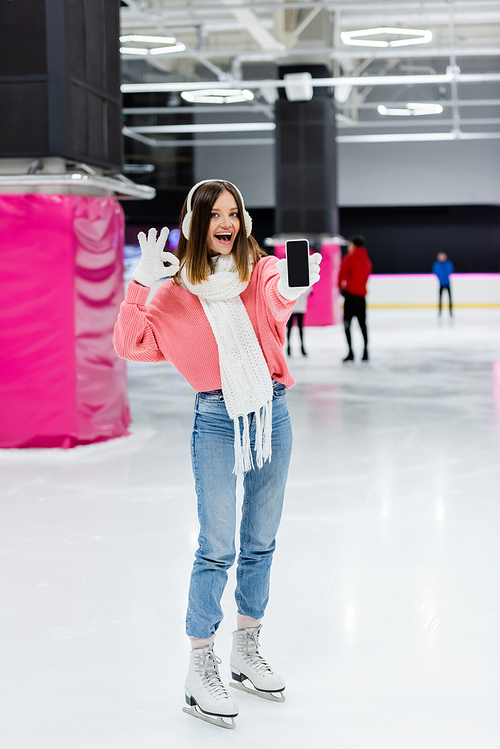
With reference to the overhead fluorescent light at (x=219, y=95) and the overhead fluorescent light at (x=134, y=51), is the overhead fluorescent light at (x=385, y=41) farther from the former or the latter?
the overhead fluorescent light at (x=219, y=95)

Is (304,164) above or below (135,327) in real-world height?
above

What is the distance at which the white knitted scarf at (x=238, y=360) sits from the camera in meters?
2.13

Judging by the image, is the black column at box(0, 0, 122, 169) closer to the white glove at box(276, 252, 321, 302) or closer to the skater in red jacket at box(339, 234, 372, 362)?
the white glove at box(276, 252, 321, 302)

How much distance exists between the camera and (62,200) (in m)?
5.59

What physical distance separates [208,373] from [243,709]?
89 cm

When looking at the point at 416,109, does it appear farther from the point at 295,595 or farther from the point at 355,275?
the point at 295,595

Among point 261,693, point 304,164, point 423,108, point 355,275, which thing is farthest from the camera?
point 423,108

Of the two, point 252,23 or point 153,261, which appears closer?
point 153,261

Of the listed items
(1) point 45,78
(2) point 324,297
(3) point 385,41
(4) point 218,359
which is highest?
(3) point 385,41

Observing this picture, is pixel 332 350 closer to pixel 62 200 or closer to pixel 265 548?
pixel 62 200

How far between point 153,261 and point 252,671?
1134 mm

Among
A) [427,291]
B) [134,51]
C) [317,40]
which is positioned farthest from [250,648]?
[427,291]

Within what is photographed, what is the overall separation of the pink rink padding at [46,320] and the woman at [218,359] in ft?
11.5

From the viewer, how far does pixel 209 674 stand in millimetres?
2242
